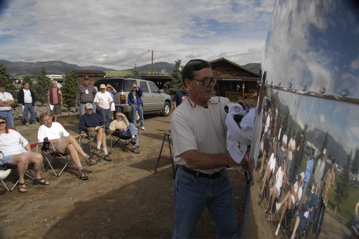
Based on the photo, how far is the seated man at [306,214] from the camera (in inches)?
29.0

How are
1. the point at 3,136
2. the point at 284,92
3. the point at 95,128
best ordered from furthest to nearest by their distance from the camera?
the point at 95,128 < the point at 3,136 < the point at 284,92

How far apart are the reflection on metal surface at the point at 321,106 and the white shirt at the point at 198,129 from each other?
0.80m

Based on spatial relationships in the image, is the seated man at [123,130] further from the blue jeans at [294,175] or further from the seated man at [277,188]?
the blue jeans at [294,175]

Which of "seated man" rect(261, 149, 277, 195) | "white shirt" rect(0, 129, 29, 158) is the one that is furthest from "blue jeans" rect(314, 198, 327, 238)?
"white shirt" rect(0, 129, 29, 158)

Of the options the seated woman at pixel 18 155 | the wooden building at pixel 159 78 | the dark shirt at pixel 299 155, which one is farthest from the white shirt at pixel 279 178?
the wooden building at pixel 159 78

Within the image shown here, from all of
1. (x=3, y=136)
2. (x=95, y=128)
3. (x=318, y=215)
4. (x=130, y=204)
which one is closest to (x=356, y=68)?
(x=318, y=215)

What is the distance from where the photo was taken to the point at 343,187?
2.14 feet

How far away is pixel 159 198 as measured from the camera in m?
4.29

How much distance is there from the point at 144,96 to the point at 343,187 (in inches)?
458

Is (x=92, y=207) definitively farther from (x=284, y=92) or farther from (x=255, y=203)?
(x=284, y=92)

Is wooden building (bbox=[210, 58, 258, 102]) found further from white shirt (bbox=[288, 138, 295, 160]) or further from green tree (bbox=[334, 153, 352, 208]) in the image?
green tree (bbox=[334, 153, 352, 208])

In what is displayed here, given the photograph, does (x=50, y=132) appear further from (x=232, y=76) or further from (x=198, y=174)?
(x=232, y=76)

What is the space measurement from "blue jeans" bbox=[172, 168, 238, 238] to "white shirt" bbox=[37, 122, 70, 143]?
4.41 meters

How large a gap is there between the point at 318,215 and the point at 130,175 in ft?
16.2
